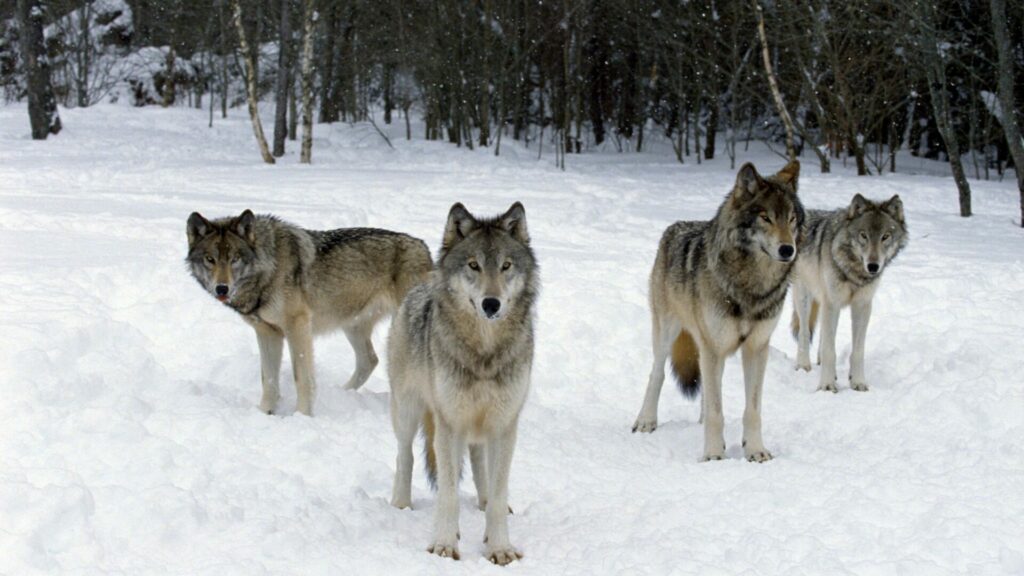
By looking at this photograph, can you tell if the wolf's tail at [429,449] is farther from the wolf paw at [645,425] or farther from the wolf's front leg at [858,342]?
the wolf's front leg at [858,342]

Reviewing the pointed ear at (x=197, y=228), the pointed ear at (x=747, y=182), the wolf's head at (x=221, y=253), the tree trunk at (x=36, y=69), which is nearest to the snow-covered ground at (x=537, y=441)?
the wolf's head at (x=221, y=253)

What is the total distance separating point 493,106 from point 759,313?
110 feet

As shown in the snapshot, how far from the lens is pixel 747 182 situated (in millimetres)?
6398

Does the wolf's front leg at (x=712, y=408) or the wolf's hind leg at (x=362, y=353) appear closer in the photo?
the wolf's front leg at (x=712, y=408)

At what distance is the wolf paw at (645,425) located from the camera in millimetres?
7562

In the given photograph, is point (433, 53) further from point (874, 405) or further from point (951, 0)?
point (874, 405)

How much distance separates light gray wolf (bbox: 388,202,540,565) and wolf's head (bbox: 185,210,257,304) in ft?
8.93

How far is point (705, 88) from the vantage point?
3372cm

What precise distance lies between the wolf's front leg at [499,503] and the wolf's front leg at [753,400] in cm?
255

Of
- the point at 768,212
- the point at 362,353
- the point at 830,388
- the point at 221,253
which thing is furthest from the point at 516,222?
the point at 830,388

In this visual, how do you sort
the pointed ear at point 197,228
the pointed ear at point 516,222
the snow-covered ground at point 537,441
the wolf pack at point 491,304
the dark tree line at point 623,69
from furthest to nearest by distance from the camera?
the dark tree line at point 623,69, the pointed ear at point 197,228, the pointed ear at point 516,222, the wolf pack at point 491,304, the snow-covered ground at point 537,441

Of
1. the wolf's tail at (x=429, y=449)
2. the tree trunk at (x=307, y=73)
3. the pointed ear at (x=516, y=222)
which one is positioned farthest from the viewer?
the tree trunk at (x=307, y=73)

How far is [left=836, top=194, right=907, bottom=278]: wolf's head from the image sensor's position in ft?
28.1

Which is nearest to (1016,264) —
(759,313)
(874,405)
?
(874,405)
